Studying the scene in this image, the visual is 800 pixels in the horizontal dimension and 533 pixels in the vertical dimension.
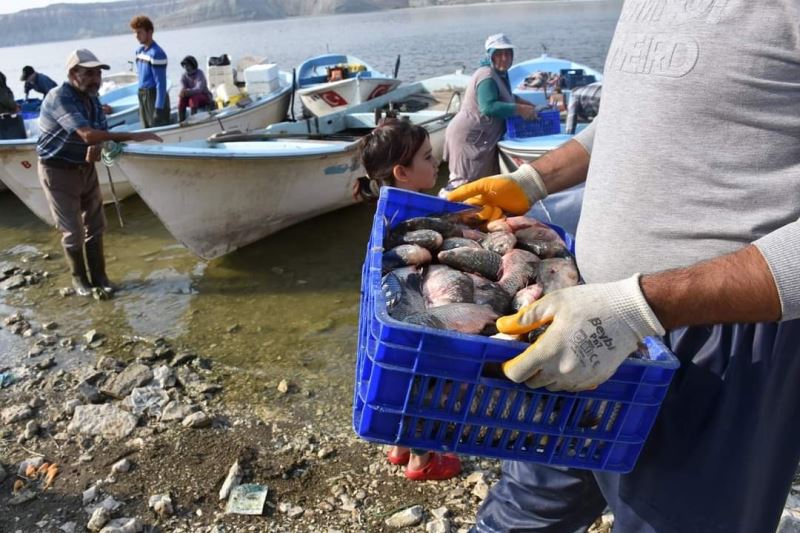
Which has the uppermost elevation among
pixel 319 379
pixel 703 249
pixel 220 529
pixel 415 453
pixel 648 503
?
pixel 703 249

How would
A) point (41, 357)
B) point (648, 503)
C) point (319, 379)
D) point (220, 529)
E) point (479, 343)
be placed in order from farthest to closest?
point (41, 357)
point (319, 379)
point (220, 529)
point (648, 503)
point (479, 343)

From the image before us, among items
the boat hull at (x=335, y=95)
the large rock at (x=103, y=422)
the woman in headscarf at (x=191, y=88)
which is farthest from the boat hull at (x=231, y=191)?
the woman in headscarf at (x=191, y=88)

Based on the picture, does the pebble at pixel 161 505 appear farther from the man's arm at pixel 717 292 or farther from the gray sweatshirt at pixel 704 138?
the man's arm at pixel 717 292

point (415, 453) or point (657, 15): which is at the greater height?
point (657, 15)

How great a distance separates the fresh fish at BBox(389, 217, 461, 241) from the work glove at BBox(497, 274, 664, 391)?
1026mm

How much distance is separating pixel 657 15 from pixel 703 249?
0.67 meters

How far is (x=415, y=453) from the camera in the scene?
3.31 metres

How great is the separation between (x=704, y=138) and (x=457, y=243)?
1082 mm

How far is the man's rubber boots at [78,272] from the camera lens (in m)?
6.29

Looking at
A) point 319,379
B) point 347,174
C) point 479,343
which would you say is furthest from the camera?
point 347,174

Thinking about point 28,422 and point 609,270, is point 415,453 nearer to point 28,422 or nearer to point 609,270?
point 609,270

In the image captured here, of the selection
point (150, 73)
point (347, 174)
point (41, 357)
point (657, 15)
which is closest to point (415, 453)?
point (657, 15)

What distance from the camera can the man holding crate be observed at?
1.47m

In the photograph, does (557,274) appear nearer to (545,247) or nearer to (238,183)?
(545,247)
